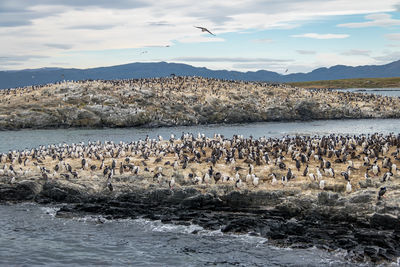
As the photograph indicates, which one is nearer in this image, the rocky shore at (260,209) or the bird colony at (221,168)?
the rocky shore at (260,209)

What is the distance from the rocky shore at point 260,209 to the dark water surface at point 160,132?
3835 centimetres

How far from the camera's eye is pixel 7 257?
2594 cm

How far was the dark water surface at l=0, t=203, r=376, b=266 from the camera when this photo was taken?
25156 mm

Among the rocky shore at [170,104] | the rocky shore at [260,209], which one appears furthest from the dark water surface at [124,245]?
the rocky shore at [170,104]

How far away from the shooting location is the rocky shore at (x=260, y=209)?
26.9m

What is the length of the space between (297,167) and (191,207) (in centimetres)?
980

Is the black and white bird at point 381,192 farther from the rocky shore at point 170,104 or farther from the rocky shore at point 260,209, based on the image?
the rocky shore at point 170,104

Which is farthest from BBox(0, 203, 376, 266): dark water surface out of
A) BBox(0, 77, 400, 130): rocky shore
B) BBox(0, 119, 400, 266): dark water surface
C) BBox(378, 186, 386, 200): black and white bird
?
BBox(0, 77, 400, 130): rocky shore

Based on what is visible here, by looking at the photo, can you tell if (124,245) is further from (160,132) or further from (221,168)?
(160,132)

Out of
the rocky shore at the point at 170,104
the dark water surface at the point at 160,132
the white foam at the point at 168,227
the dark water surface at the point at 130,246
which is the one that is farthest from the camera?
the rocky shore at the point at 170,104

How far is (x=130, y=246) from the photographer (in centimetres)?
2753

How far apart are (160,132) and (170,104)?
17.8 metres

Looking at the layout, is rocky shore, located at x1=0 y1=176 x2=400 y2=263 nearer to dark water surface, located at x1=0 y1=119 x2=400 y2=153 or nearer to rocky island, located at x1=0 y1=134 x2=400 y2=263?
rocky island, located at x1=0 y1=134 x2=400 y2=263

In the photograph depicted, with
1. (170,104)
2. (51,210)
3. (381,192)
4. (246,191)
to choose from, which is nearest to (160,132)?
(170,104)
